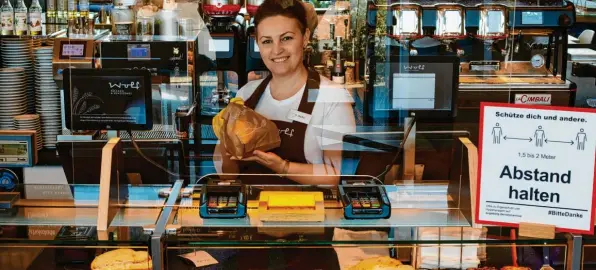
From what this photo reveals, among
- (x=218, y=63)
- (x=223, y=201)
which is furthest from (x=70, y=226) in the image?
(x=218, y=63)

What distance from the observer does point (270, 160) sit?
13.9 ft

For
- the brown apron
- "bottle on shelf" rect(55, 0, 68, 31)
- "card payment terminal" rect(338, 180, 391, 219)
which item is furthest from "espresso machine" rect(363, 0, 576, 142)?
"card payment terminal" rect(338, 180, 391, 219)

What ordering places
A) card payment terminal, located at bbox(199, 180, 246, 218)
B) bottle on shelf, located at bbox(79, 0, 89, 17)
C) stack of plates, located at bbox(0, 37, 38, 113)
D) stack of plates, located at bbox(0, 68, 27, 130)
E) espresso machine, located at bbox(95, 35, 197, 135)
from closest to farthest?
1. card payment terminal, located at bbox(199, 180, 246, 218)
2. espresso machine, located at bbox(95, 35, 197, 135)
3. bottle on shelf, located at bbox(79, 0, 89, 17)
4. stack of plates, located at bbox(0, 68, 27, 130)
5. stack of plates, located at bbox(0, 37, 38, 113)

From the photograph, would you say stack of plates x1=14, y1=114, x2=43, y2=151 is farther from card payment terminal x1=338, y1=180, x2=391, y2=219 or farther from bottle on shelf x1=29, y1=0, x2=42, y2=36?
card payment terminal x1=338, y1=180, x2=391, y2=219

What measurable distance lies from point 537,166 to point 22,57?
15.9 feet

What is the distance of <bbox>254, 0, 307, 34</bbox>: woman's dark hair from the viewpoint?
4285mm

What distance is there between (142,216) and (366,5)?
11.3 feet

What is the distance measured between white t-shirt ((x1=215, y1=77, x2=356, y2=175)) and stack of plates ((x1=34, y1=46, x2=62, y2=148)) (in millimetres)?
1858

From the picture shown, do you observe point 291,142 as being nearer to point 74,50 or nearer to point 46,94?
point 74,50

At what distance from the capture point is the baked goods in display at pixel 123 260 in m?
2.13

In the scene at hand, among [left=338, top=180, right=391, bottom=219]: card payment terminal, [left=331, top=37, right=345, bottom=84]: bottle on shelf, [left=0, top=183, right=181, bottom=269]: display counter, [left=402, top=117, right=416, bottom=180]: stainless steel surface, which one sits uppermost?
[left=331, top=37, right=345, bottom=84]: bottle on shelf

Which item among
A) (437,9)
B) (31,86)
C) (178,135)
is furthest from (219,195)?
(31,86)

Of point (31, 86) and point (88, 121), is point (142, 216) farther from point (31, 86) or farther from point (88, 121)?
point (31, 86)

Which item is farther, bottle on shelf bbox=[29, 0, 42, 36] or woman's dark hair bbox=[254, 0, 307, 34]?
bottle on shelf bbox=[29, 0, 42, 36]
